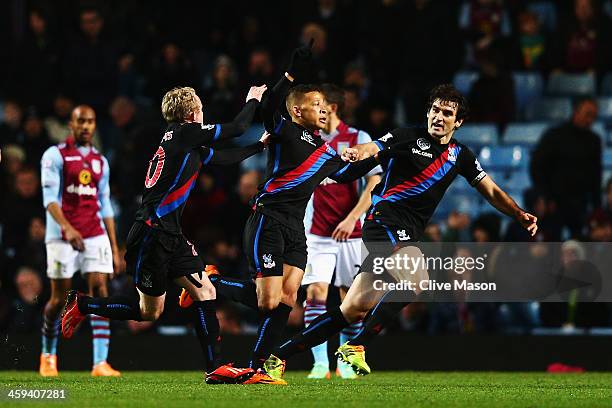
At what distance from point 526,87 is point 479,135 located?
49.0 inches

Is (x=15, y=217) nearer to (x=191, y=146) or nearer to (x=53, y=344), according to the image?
(x=53, y=344)

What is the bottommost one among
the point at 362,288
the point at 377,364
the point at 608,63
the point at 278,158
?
the point at 377,364

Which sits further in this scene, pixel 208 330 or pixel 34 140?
pixel 34 140

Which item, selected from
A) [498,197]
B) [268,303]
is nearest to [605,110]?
[498,197]

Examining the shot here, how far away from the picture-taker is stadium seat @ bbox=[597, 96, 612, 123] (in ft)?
53.1

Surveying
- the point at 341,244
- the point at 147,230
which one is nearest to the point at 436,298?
the point at 341,244

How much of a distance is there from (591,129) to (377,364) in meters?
3.91

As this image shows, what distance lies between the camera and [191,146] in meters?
8.95

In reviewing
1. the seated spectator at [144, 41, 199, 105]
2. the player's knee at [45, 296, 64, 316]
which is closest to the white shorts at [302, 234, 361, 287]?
the player's knee at [45, 296, 64, 316]

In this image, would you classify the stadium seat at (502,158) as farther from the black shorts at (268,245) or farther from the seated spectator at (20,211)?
the black shorts at (268,245)

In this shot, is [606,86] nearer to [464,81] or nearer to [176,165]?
[464,81]

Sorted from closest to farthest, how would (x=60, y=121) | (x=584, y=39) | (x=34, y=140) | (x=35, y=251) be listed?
(x=35, y=251)
(x=34, y=140)
(x=60, y=121)
(x=584, y=39)

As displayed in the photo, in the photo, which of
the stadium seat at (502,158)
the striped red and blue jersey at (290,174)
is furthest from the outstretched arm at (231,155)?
the stadium seat at (502,158)

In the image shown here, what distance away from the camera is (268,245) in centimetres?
923
